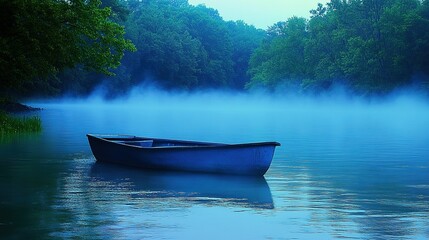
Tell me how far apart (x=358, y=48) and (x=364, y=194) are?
277 feet

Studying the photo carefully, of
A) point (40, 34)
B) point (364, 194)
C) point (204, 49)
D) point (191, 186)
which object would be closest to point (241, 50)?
point (204, 49)

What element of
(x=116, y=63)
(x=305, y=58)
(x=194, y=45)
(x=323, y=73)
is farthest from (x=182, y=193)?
(x=194, y=45)

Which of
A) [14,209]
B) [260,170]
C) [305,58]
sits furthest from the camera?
[305,58]

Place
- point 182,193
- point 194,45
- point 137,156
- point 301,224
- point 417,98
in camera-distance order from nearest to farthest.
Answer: point 301,224 → point 182,193 → point 137,156 → point 417,98 → point 194,45

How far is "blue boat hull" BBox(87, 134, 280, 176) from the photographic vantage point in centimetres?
2083

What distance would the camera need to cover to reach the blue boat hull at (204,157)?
20828mm

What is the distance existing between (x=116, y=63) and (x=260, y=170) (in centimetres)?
1938

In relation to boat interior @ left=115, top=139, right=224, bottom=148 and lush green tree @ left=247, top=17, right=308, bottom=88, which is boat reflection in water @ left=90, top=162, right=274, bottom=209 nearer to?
boat interior @ left=115, top=139, right=224, bottom=148

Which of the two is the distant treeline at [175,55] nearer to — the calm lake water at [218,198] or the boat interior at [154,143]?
the boat interior at [154,143]

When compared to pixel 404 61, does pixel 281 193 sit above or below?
below

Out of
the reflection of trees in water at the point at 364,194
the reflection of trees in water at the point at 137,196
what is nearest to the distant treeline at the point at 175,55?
the reflection of trees in water at the point at 364,194

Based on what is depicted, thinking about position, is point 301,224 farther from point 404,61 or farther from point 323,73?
point 323,73

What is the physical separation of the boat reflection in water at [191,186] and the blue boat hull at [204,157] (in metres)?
0.24

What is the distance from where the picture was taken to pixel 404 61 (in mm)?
96000
